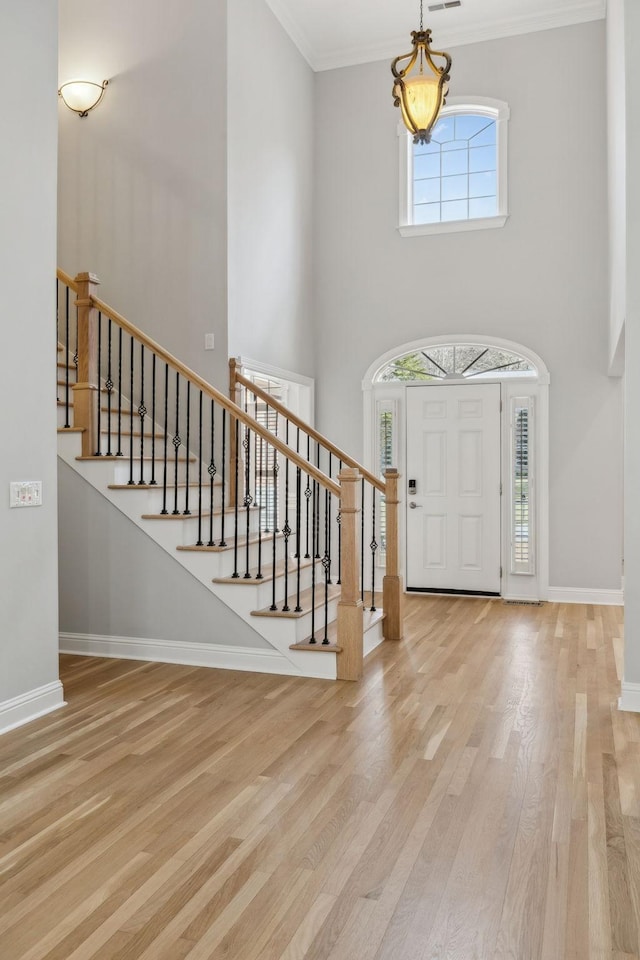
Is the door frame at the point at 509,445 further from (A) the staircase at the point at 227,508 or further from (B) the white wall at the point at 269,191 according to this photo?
(A) the staircase at the point at 227,508

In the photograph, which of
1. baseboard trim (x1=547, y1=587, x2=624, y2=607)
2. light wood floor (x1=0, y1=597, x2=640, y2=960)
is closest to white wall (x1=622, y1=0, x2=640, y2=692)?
light wood floor (x1=0, y1=597, x2=640, y2=960)

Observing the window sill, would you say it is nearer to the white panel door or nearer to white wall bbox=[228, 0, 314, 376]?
white wall bbox=[228, 0, 314, 376]

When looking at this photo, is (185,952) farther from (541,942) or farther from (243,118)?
(243,118)

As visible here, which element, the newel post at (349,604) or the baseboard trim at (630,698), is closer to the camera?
the baseboard trim at (630,698)

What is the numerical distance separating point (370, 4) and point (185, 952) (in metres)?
7.46

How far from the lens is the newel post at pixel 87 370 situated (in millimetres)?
4727

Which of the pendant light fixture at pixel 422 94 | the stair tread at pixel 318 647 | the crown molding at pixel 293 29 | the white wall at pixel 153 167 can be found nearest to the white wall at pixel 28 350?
the stair tread at pixel 318 647

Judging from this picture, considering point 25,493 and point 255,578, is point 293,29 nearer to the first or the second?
point 255,578

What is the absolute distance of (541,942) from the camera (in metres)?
1.95

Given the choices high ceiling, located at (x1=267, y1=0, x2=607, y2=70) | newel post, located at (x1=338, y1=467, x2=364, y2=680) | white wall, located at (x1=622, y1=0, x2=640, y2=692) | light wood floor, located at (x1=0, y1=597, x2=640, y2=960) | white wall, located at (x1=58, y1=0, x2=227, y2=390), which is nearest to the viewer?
light wood floor, located at (x1=0, y1=597, x2=640, y2=960)

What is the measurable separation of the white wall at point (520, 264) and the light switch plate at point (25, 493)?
432 cm

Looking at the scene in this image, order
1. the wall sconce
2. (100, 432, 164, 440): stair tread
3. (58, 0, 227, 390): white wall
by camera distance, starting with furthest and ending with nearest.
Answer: the wall sconce < (58, 0, 227, 390): white wall < (100, 432, 164, 440): stair tread

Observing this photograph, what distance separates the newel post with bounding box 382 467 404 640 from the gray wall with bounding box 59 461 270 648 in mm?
1271

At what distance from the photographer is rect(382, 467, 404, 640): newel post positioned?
535 cm
